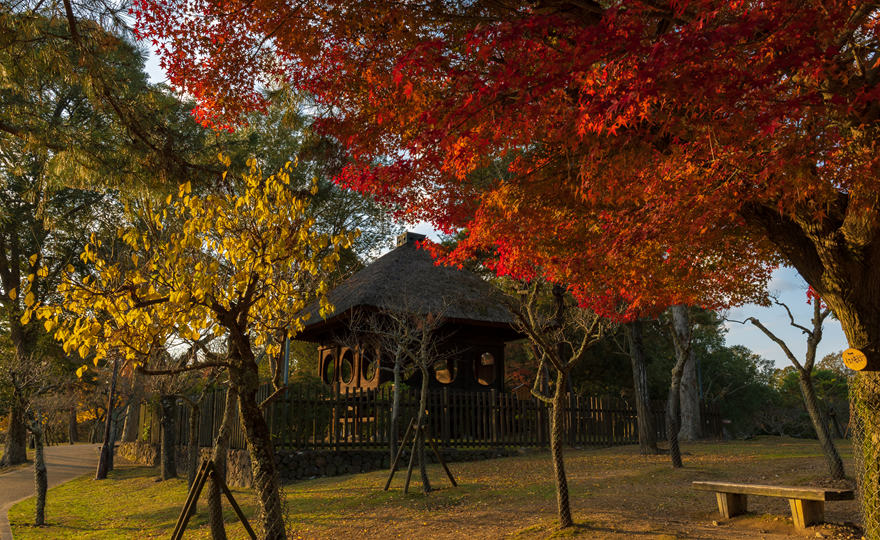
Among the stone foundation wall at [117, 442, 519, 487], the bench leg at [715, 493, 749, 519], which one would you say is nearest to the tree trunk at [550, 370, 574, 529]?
the bench leg at [715, 493, 749, 519]

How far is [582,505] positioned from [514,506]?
0.92 m

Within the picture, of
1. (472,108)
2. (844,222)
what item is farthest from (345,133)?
(844,222)

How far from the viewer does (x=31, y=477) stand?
17.4 metres

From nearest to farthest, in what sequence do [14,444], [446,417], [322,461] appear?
[322,461], [446,417], [14,444]

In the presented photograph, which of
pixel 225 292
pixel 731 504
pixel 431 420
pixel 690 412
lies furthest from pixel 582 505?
pixel 690 412

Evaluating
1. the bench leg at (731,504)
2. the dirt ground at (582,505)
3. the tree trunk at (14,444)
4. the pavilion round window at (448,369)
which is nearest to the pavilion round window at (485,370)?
the pavilion round window at (448,369)

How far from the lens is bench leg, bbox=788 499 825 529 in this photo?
5.59 meters

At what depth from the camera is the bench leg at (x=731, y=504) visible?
20.6 feet

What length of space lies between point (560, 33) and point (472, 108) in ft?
4.25

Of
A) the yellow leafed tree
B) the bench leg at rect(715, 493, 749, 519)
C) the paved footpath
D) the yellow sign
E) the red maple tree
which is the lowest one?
the paved footpath

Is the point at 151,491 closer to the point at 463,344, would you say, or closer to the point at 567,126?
the point at 463,344

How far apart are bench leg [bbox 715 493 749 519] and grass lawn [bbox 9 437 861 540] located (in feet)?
0.31

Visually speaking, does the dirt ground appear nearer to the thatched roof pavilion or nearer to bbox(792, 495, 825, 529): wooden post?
bbox(792, 495, 825, 529): wooden post

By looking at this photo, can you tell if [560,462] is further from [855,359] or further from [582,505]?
[855,359]
